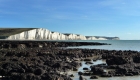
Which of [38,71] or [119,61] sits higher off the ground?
[38,71]

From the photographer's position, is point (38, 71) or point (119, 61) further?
point (119, 61)

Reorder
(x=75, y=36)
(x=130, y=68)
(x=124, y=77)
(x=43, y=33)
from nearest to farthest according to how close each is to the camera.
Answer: (x=124, y=77), (x=130, y=68), (x=43, y=33), (x=75, y=36)

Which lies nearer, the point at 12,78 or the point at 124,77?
the point at 12,78

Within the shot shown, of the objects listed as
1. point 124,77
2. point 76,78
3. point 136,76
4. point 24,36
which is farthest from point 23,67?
point 24,36

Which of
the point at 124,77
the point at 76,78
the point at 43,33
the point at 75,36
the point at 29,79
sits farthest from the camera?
the point at 75,36

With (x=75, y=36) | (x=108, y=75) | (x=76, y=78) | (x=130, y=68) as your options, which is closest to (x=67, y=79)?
(x=76, y=78)

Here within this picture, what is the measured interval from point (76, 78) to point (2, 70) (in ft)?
13.1

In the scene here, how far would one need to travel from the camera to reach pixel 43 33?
121m

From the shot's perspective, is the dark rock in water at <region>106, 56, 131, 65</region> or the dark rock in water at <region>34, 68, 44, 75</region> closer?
the dark rock in water at <region>34, 68, 44, 75</region>

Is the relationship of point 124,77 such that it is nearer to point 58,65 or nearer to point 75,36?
point 58,65

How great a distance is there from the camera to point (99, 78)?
11828 mm

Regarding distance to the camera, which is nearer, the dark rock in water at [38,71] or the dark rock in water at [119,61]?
the dark rock in water at [38,71]

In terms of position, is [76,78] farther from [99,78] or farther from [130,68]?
[130,68]

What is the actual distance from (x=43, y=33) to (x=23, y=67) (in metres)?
110
